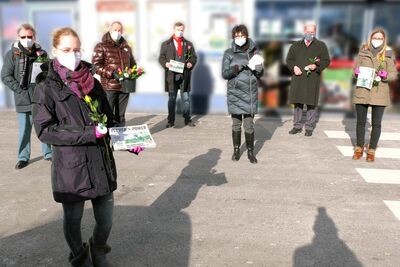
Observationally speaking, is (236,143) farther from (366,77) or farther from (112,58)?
(112,58)

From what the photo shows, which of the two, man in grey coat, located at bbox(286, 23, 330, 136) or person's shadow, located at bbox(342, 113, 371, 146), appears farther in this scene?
person's shadow, located at bbox(342, 113, 371, 146)

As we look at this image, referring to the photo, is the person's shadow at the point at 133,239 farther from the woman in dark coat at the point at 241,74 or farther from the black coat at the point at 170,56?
the black coat at the point at 170,56

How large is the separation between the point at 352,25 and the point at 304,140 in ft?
13.4

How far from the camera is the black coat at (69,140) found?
3143 mm

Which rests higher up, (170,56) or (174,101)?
(170,56)

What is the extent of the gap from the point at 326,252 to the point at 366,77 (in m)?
3.43

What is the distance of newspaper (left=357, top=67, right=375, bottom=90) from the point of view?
6488mm

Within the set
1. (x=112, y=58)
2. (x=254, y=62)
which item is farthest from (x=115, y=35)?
(x=254, y=62)

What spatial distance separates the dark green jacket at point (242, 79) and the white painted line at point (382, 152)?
204cm

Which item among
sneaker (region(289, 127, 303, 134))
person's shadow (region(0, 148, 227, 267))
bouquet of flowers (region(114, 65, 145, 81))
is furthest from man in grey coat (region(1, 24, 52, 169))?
sneaker (region(289, 127, 303, 134))

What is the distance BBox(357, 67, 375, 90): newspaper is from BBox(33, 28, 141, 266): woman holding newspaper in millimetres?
4482

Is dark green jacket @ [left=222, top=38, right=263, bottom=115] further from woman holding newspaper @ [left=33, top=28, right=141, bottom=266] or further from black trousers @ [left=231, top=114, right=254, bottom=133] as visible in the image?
woman holding newspaper @ [left=33, top=28, right=141, bottom=266]

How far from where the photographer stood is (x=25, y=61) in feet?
19.6

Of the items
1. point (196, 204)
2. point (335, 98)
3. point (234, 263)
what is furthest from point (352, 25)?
point (234, 263)
